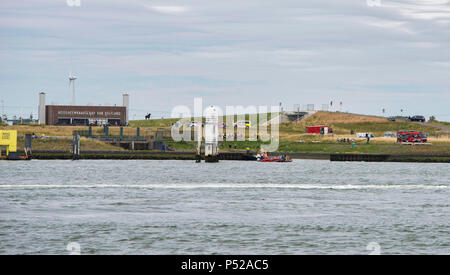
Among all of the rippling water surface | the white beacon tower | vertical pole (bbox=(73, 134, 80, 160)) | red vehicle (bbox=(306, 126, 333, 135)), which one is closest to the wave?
the rippling water surface

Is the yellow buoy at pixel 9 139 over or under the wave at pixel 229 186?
over

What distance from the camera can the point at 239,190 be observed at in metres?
67.8

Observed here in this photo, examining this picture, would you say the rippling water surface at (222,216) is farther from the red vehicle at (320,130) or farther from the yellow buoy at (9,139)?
the red vehicle at (320,130)

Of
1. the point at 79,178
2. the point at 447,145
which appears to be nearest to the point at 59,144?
the point at 79,178

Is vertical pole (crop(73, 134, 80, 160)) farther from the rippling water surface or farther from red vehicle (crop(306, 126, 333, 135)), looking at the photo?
red vehicle (crop(306, 126, 333, 135))

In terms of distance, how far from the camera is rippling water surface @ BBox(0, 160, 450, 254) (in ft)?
119

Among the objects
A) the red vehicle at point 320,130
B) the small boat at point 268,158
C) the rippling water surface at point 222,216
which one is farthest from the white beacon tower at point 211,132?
the red vehicle at point 320,130

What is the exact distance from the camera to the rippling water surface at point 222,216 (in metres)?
36.4

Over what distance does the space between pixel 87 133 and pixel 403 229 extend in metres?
140

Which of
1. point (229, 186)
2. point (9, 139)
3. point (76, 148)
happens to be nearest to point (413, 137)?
point (76, 148)

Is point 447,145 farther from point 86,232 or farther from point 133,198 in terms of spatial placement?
point 86,232

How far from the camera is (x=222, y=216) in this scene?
156 ft

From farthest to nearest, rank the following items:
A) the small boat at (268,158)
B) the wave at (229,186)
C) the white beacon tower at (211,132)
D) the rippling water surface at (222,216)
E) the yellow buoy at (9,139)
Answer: the yellow buoy at (9,139) < the small boat at (268,158) < the white beacon tower at (211,132) < the wave at (229,186) < the rippling water surface at (222,216)

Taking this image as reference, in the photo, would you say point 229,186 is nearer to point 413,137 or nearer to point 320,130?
point 413,137
